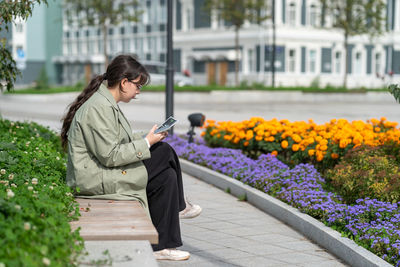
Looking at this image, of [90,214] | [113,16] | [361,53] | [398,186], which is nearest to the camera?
[90,214]

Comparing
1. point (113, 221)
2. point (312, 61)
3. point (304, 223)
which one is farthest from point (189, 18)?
point (113, 221)

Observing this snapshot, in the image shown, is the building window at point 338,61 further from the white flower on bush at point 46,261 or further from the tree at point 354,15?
the white flower on bush at point 46,261

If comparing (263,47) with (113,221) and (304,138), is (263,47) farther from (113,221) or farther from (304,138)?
(113,221)

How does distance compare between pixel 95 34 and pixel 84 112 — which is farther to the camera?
pixel 95 34

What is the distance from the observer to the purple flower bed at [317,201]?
5277 millimetres

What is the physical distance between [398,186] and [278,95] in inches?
1108

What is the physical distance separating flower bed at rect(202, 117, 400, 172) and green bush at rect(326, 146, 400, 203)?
0.53 meters

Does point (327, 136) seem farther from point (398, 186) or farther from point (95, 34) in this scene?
point (95, 34)

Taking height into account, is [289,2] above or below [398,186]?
above

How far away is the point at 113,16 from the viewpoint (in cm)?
4175

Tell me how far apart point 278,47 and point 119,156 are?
141 feet

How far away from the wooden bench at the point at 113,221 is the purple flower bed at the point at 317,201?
186 centimetres

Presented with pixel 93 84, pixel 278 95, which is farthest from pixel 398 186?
pixel 278 95

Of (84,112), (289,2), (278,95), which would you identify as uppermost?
(289,2)
